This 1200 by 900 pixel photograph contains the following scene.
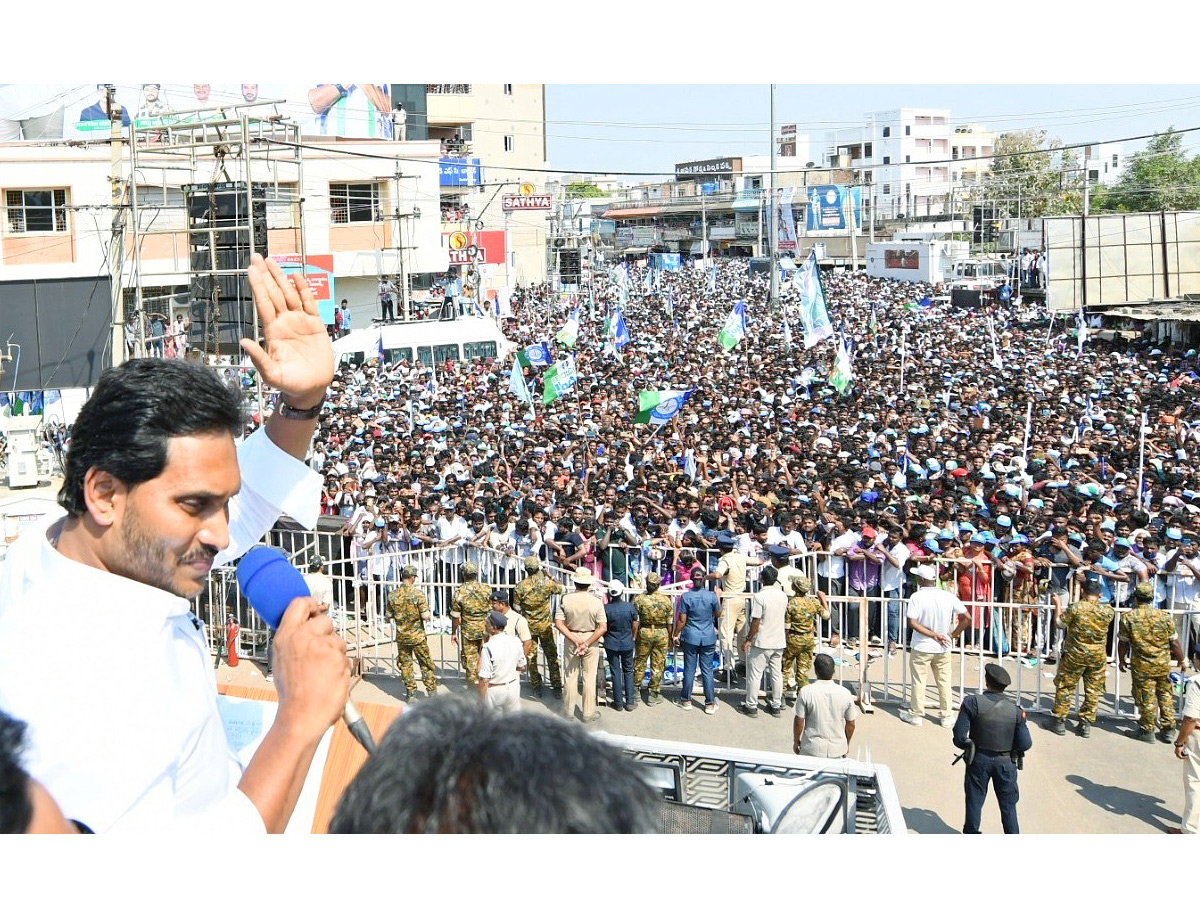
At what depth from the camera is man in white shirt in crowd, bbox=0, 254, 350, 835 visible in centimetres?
147

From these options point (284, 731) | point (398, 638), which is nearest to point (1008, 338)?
point (398, 638)

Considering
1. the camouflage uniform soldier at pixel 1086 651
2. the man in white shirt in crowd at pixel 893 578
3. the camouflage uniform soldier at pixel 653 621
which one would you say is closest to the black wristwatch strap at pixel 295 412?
the camouflage uniform soldier at pixel 653 621

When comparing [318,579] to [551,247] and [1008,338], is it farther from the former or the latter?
[551,247]

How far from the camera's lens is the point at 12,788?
1.25 metres

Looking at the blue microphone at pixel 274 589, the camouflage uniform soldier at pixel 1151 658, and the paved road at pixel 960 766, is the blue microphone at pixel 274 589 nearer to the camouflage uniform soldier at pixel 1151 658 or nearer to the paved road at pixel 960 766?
the paved road at pixel 960 766

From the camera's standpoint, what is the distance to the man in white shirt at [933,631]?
828 centimetres

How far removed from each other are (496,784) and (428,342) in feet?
85.2

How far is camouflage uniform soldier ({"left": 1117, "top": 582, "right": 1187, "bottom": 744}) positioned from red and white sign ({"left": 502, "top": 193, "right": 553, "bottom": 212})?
40.2 meters

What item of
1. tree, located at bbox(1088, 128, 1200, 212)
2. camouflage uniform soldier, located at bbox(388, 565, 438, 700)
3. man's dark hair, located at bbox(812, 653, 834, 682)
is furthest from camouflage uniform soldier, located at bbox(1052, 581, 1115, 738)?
tree, located at bbox(1088, 128, 1200, 212)

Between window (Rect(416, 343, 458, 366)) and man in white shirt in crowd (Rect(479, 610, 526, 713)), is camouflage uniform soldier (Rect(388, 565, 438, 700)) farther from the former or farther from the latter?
window (Rect(416, 343, 458, 366))

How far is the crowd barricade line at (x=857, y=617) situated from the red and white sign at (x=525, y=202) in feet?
122

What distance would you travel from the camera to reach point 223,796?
1.60 meters

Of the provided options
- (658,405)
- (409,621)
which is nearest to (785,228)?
(658,405)

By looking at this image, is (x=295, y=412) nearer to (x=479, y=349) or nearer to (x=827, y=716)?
(x=827, y=716)
